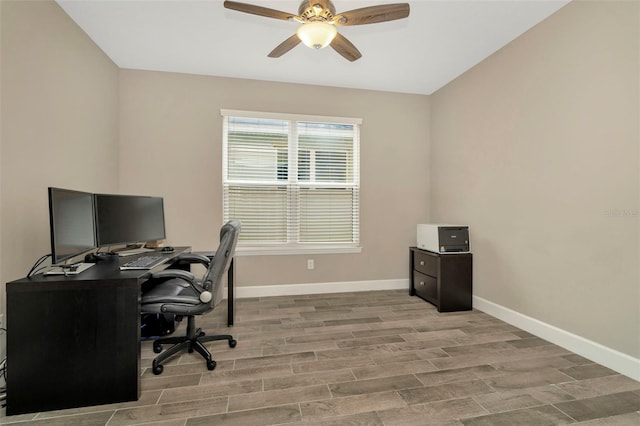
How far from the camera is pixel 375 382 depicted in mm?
1895

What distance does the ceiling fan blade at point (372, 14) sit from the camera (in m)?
1.85

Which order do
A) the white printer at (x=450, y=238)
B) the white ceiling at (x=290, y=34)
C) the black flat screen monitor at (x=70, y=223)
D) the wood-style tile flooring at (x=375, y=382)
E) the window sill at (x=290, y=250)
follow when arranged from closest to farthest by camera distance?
the wood-style tile flooring at (x=375, y=382) → the black flat screen monitor at (x=70, y=223) → the white ceiling at (x=290, y=34) → the white printer at (x=450, y=238) → the window sill at (x=290, y=250)

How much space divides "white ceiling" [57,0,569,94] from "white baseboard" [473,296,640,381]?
8.80 feet

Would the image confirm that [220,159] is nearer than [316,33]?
No

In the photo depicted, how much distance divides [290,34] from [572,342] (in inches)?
143

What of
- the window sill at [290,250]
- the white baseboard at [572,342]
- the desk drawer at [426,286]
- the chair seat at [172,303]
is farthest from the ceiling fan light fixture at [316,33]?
the white baseboard at [572,342]

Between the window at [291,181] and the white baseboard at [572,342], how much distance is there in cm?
182

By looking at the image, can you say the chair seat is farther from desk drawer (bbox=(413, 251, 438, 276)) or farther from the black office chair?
desk drawer (bbox=(413, 251, 438, 276))

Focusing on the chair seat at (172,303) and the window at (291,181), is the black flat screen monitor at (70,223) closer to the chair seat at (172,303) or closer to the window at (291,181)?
the chair seat at (172,303)

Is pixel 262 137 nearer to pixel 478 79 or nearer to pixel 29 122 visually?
pixel 29 122

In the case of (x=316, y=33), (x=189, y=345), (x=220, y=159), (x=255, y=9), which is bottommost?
(x=189, y=345)

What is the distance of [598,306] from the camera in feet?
7.02

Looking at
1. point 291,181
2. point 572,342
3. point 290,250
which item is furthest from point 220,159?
point 572,342

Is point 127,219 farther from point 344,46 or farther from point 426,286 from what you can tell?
point 426,286
